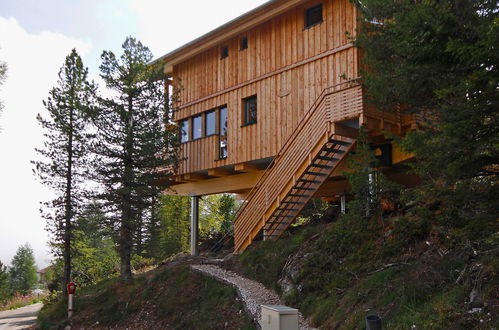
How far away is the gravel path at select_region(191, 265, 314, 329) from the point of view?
1008cm

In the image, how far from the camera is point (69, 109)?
58.9 ft

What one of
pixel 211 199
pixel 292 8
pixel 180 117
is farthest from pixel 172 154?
pixel 211 199

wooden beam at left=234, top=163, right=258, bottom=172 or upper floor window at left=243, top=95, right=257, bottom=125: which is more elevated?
upper floor window at left=243, top=95, right=257, bottom=125

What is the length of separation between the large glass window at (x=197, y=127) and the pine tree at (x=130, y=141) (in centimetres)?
274

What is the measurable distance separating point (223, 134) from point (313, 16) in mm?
5565

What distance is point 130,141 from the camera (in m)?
16.0

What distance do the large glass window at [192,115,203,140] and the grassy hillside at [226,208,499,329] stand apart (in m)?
8.36

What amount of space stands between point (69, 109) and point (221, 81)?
5912mm

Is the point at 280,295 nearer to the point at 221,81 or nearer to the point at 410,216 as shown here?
the point at 410,216

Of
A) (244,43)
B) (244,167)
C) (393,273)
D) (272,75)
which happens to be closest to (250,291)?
(393,273)

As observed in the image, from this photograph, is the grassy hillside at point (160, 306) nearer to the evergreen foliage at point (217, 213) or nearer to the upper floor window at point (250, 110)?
the upper floor window at point (250, 110)

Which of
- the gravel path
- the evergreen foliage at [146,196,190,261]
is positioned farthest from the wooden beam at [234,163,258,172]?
the evergreen foliage at [146,196,190,261]

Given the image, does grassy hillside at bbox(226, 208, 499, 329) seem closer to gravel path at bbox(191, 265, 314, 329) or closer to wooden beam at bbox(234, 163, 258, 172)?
gravel path at bbox(191, 265, 314, 329)

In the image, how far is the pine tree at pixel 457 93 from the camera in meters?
→ 5.85
